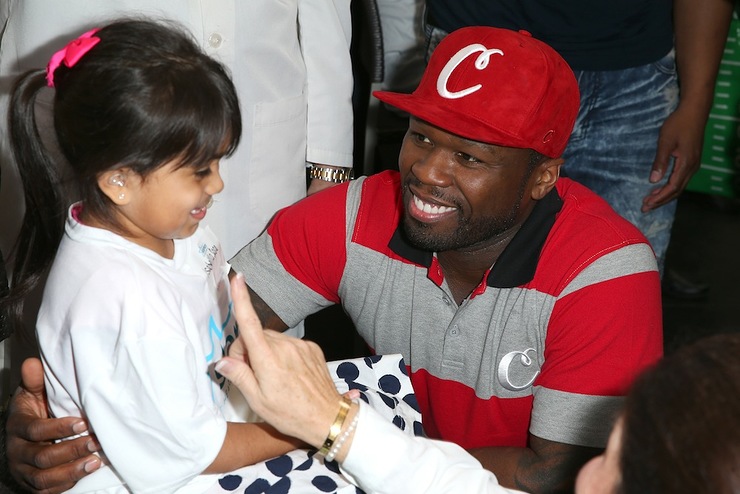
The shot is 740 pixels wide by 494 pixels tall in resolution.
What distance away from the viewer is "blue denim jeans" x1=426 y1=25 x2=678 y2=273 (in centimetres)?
223

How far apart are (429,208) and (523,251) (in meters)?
0.19

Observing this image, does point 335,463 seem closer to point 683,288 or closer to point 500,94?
point 500,94

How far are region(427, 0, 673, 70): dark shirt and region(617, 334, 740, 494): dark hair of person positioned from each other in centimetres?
136

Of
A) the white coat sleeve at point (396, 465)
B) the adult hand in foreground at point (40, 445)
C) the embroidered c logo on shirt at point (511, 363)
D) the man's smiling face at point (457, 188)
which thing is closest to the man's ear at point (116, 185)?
the adult hand in foreground at point (40, 445)

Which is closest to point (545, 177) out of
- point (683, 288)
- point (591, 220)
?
point (591, 220)

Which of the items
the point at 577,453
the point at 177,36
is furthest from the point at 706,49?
the point at 177,36

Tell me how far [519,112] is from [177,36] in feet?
2.02

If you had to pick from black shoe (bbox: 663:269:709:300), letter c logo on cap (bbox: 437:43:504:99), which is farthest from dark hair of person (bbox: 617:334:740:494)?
black shoe (bbox: 663:269:709:300)

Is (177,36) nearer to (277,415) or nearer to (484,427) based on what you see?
(277,415)

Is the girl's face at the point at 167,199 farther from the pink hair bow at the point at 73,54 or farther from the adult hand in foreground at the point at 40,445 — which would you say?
the adult hand in foreground at the point at 40,445

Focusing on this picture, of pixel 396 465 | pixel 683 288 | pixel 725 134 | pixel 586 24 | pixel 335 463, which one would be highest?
pixel 586 24

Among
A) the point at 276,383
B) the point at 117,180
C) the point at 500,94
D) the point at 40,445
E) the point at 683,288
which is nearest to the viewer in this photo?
the point at 276,383

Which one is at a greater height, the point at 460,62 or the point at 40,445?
the point at 460,62

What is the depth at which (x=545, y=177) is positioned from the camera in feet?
5.88
